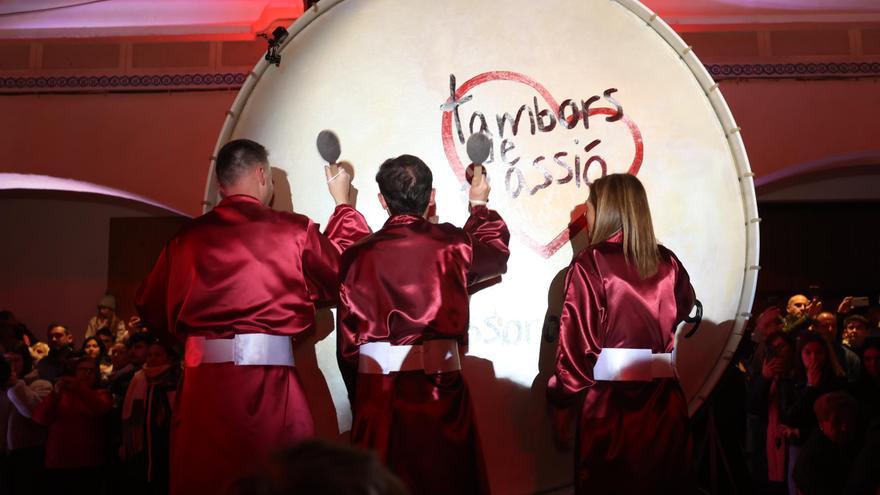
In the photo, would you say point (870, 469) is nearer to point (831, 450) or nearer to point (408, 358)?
point (831, 450)

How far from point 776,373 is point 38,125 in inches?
181

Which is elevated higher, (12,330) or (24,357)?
(12,330)

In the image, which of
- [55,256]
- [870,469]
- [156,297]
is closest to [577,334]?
[156,297]

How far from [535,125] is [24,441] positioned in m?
3.52

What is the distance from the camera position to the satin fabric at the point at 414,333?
2.22 meters

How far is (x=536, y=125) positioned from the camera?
98.7 inches

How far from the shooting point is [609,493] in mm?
2291

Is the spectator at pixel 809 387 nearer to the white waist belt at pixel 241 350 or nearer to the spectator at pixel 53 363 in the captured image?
the white waist belt at pixel 241 350

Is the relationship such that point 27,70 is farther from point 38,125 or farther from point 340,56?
point 340,56

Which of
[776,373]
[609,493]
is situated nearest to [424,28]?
[609,493]

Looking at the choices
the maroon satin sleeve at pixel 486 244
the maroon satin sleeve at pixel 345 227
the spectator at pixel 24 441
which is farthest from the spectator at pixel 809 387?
the spectator at pixel 24 441

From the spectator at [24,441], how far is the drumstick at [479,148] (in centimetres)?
322

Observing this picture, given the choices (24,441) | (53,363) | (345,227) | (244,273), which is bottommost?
(24,441)

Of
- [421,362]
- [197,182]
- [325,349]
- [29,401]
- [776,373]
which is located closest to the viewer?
[421,362]
